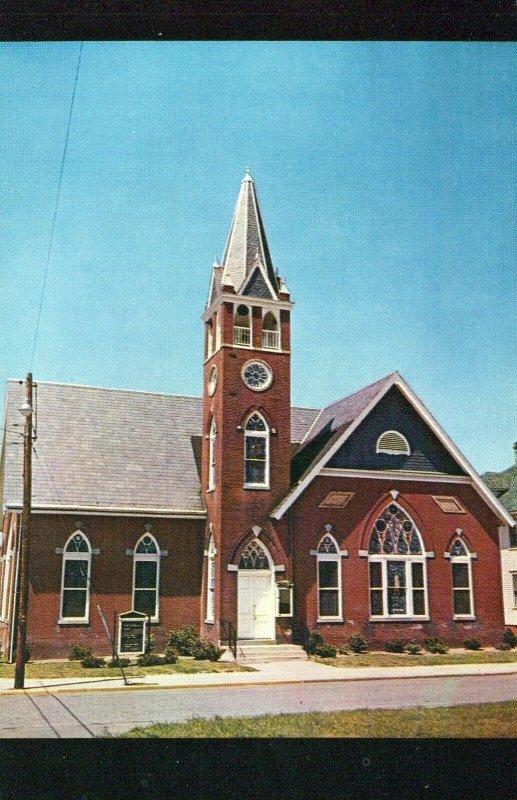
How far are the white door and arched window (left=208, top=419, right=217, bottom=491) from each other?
105 inches

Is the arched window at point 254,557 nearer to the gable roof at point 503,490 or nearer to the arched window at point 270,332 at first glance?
the arched window at point 270,332

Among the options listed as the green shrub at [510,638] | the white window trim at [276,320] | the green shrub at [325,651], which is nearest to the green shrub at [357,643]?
the green shrub at [325,651]

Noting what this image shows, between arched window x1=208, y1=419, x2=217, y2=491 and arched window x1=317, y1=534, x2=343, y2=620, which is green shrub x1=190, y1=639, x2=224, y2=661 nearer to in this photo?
arched window x1=317, y1=534, x2=343, y2=620

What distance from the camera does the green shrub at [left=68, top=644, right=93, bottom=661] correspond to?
18.1 m

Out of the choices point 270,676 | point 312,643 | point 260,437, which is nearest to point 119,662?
point 270,676

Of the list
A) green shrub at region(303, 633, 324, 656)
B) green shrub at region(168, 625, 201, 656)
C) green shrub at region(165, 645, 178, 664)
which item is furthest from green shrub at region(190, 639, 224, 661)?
green shrub at region(303, 633, 324, 656)

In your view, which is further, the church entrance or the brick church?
the church entrance

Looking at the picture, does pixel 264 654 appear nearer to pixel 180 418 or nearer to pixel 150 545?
pixel 150 545

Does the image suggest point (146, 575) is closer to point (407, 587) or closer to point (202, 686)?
point (202, 686)

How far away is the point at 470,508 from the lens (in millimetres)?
20500

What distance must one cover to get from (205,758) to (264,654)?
10.00 meters

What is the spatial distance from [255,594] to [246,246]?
389 inches

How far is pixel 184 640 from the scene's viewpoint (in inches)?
748

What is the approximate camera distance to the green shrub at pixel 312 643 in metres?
18.6
